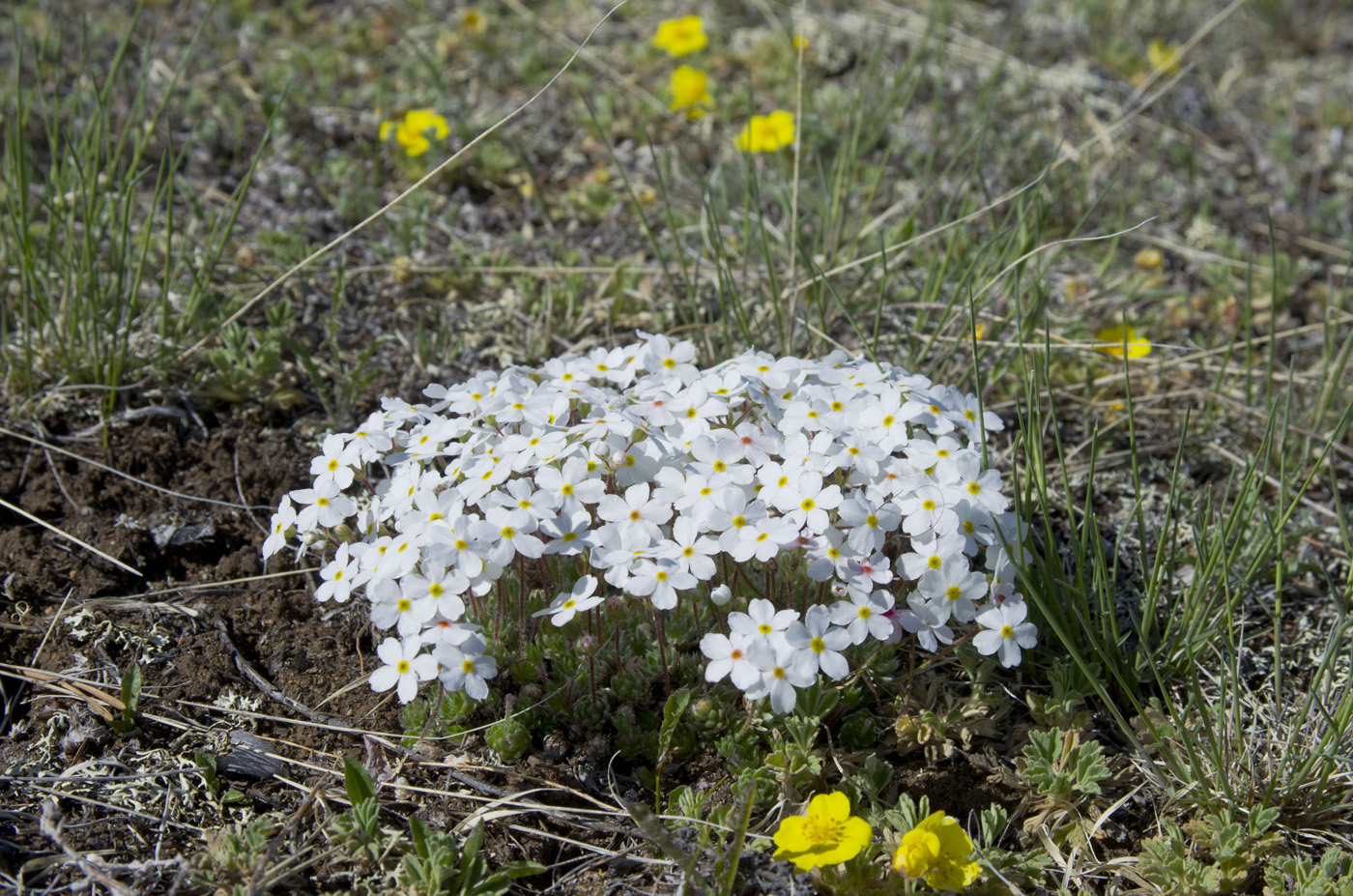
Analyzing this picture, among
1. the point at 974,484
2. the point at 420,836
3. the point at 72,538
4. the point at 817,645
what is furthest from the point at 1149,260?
the point at 72,538

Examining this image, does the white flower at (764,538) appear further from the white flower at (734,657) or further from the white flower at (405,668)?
the white flower at (405,668)

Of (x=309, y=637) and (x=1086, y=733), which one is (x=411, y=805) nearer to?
(x=309, y=637)

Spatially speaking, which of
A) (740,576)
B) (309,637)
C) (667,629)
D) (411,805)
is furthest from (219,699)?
(740,576)

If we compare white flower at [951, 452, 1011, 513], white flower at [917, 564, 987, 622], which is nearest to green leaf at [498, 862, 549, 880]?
white flower at [917, 564, 987, 622]

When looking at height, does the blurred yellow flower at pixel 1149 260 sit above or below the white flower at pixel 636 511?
below

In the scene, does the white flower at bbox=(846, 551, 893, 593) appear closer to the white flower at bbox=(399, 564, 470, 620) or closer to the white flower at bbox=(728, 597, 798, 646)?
the white flower at bbox=(728, 597, 798, 646)


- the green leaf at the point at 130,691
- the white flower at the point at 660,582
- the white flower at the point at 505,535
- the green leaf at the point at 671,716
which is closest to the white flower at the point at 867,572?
the white flower at the point at 660,582
